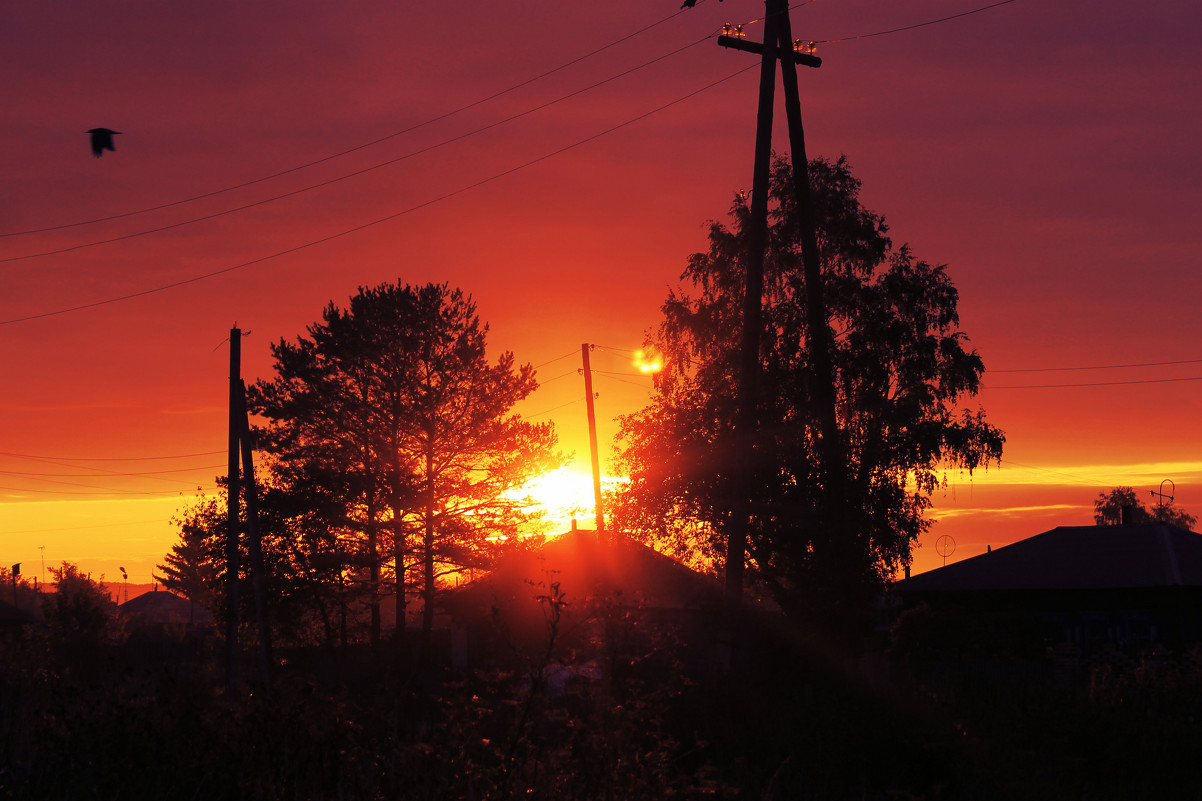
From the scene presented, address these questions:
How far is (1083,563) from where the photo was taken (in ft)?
105

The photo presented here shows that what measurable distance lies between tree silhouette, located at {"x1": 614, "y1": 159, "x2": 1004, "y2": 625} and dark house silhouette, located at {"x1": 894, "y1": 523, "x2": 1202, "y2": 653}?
429 cm

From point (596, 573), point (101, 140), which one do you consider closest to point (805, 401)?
point (596, 573)

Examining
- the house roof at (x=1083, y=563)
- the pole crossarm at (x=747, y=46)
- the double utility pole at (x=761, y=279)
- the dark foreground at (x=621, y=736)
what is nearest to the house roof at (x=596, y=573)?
the dark foreground at (x=621, y=736)

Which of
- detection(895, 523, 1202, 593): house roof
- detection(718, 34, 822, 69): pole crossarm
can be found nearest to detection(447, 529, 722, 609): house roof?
detection(895, 523, 1202, 593): house roof

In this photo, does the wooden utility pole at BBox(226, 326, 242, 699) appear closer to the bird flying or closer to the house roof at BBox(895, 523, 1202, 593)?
the bird flying

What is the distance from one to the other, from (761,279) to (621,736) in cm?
1168

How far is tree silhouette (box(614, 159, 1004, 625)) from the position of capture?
2823 centimetres

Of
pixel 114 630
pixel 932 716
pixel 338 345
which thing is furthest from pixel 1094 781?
pixel 114 630

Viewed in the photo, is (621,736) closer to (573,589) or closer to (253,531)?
(253,531)

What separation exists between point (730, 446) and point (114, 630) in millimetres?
41688

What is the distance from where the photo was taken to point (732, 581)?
17.6 m

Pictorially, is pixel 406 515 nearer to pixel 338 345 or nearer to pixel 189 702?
pixel 338 345

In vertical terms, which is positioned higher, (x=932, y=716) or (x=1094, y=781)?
(x=932, y=716)

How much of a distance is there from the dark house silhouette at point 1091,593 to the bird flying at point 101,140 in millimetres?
25286
